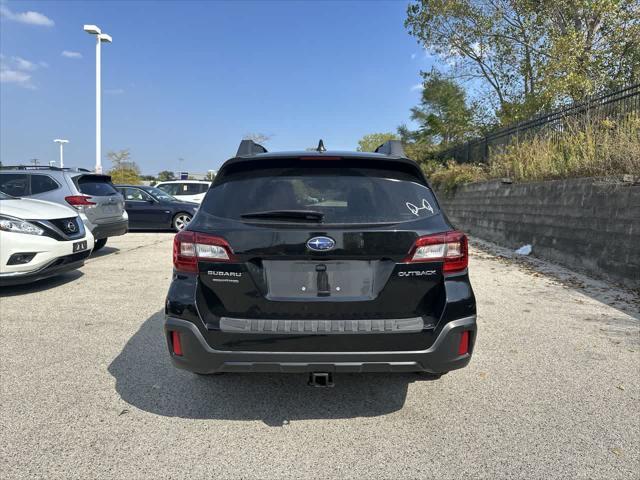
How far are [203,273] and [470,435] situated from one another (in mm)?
1857

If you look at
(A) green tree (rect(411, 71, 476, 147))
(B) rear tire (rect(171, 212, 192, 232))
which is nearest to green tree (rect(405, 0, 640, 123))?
(A) green tree (rect(411, 71, 476, 147))

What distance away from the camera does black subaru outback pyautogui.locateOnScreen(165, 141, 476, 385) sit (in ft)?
8.21

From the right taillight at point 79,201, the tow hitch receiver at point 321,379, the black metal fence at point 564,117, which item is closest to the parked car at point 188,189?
the right taillight at point 79,201

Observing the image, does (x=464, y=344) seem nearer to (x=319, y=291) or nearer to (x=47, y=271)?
(x=319, y=291)

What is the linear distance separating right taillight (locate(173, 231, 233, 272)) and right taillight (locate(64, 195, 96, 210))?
6565mm

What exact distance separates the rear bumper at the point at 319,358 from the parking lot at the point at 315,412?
0.45 m

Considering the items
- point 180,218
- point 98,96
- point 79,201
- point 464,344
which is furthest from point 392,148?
point 98,96

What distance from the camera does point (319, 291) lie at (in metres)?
2.51

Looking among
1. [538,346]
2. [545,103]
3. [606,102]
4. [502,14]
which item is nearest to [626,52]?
[545,103]

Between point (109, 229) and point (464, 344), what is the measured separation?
8101mm

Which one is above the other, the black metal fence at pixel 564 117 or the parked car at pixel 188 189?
the black metal fence at pixel 564 117

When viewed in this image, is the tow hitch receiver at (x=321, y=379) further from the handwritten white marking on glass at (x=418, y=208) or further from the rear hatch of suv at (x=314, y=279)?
the handwritten white marking on glass at (x=418, y=208)

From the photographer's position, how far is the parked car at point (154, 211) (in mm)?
14852

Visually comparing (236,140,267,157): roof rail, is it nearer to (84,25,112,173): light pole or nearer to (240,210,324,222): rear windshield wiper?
(240,210,324,222): rear windshield wiper
